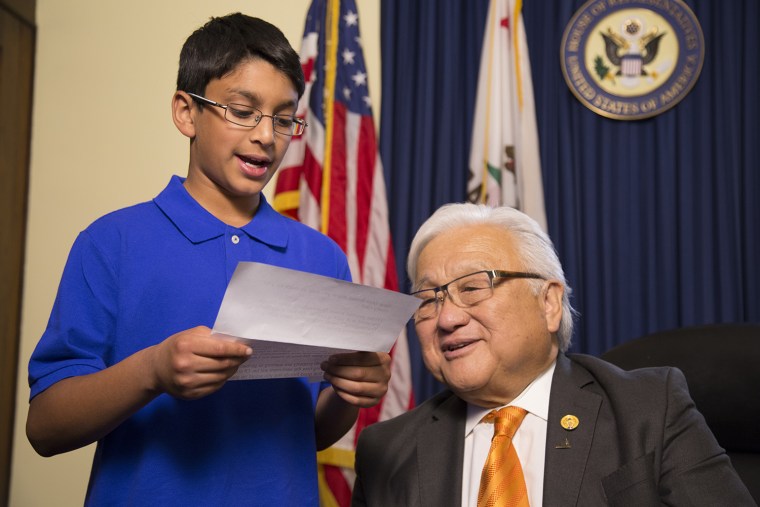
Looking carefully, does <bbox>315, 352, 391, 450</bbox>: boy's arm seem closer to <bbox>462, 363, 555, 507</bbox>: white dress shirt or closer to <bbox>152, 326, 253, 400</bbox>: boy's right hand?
<bbox>152, 326, 253, 400</bbox>: boy's right hand

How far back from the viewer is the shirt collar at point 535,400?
176 cm

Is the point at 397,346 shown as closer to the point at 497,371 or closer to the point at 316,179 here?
the point at 316,179

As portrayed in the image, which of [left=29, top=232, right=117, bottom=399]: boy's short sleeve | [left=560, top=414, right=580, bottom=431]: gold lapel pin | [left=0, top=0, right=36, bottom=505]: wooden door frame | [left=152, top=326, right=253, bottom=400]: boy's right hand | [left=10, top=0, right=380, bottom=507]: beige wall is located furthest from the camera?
[left=10, top=0, right=380, bottom=507]: beige wall

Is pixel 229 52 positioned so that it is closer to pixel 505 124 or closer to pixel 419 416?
pixel 419 416

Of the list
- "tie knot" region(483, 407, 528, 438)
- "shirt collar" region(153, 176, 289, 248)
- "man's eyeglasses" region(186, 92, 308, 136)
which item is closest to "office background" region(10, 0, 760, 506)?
"tie knot" region(483, 407, 528, 438)

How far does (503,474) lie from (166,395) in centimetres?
76

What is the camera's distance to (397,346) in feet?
11.3

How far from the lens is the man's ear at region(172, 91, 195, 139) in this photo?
1.60 metres

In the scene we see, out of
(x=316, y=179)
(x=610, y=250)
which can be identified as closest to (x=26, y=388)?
(x=316, y=179)

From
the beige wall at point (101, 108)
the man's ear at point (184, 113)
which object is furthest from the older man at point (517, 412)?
the beige wall at point (101, 108)

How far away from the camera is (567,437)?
1653 mm

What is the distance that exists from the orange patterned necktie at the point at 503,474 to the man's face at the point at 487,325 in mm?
98

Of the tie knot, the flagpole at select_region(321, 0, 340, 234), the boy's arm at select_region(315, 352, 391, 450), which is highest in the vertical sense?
the flagpole at select_region(321, 0, 340, 234)

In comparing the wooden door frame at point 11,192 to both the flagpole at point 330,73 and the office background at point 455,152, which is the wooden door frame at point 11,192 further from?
the flagpole at point 330,73
